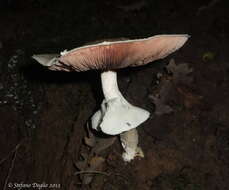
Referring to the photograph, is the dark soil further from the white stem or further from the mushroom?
the white stem

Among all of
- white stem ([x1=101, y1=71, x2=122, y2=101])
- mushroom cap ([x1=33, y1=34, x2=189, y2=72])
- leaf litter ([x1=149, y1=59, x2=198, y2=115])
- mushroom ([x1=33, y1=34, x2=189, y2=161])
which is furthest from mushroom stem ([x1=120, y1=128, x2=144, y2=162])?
mushroom cap ([x1=33, y1=34, x2=189, y2=72])

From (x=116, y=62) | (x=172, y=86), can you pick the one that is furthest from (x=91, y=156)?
(x=172, y=86)

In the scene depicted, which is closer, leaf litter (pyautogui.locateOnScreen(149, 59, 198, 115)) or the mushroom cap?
the mushroom cap

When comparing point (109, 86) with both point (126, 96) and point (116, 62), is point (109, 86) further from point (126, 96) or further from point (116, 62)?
point (126, 96)

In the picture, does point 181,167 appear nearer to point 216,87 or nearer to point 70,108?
point 216,87

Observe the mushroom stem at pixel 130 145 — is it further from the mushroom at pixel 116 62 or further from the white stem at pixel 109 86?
the white stem at pixel 109 86

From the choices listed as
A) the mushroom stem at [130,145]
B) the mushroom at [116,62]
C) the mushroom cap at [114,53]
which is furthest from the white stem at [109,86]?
the mushroom stem at [130,145]

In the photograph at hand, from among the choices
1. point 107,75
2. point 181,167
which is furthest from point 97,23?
point 181,167

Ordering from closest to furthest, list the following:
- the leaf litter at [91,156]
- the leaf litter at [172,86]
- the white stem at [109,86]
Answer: the white stem at [109,86]
the leaf litter at [91,156]
the leaf litter at [172,86]
